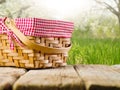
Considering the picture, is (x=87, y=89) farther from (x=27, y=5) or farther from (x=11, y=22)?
(x=27, y=5)

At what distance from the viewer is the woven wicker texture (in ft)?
5.16

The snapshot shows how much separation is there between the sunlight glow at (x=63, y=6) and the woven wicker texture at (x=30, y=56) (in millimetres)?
5499

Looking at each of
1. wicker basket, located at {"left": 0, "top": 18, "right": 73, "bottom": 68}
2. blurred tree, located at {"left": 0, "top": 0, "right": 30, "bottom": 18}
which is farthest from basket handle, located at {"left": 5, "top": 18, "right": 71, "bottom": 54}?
blurred tree, located at {"left": 0, "top": 0, "right": 30, "bottom": 18}

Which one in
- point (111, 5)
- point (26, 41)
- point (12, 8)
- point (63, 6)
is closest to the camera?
point (26, 41)

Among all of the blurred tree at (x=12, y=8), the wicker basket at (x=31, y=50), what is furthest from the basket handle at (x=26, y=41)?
the blurred tree at (x=12, y=8)

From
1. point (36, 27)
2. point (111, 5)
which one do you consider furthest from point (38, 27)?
point (111, 5)

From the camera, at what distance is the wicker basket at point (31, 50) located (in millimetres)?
1562

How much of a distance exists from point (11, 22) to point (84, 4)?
663 centimetres

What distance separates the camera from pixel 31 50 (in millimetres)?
1566

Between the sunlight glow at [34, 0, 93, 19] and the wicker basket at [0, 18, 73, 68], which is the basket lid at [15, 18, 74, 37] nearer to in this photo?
the wicker basket at [0, 18, 73, 68]

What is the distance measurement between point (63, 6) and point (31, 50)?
5.81m

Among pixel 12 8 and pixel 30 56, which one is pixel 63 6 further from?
pixel 30 56

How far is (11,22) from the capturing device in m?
1.60

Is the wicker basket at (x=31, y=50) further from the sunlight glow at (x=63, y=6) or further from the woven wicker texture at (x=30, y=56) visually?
the sunlight glow at (x=63, y=6)
